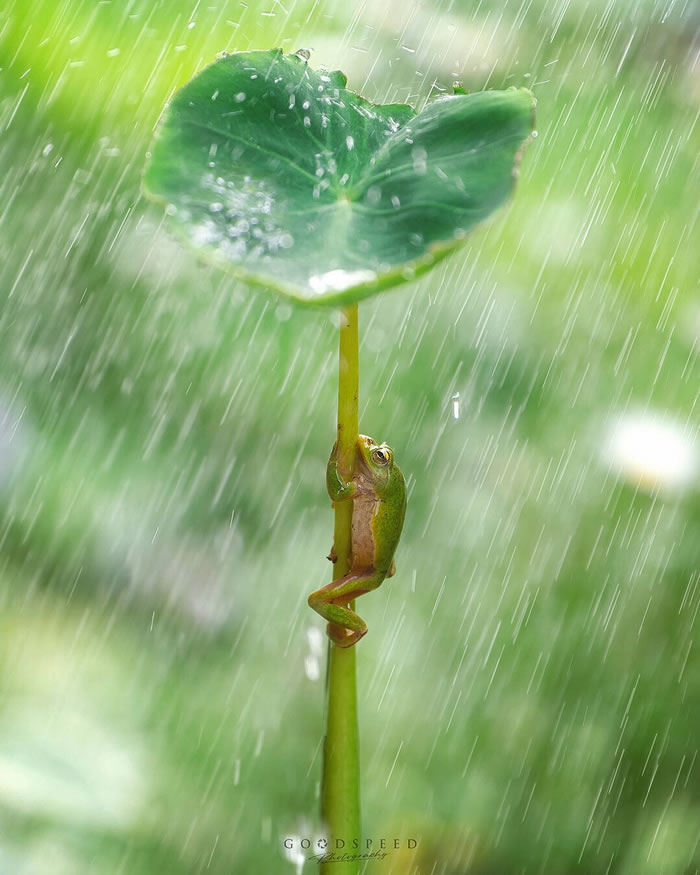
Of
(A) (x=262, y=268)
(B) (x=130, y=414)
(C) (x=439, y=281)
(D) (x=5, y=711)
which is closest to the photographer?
(A) (x=262, y=268)

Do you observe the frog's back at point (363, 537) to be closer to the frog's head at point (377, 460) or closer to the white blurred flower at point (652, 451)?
the frog's head at point (377, 460)

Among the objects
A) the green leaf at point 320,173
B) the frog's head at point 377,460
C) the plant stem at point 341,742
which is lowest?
the plant stem at point 341,742

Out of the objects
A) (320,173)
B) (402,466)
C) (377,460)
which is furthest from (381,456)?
(402,466)

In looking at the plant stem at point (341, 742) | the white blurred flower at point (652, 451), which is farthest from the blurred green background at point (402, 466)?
the plant stem at point (341, 742)

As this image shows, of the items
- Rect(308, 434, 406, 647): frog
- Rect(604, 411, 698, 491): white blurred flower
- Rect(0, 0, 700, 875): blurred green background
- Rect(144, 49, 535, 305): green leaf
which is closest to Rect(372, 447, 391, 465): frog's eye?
Rect(308, 434, 406, 647): frog

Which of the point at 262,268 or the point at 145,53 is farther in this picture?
the point at 145,53

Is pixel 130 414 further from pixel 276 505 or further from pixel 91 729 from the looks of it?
pixel 91 729

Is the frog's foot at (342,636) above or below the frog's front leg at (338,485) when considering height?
below

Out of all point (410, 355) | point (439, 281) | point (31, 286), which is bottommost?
point (31, 286)

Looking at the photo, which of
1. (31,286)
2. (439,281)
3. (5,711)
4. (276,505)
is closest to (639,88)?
(439,281)
